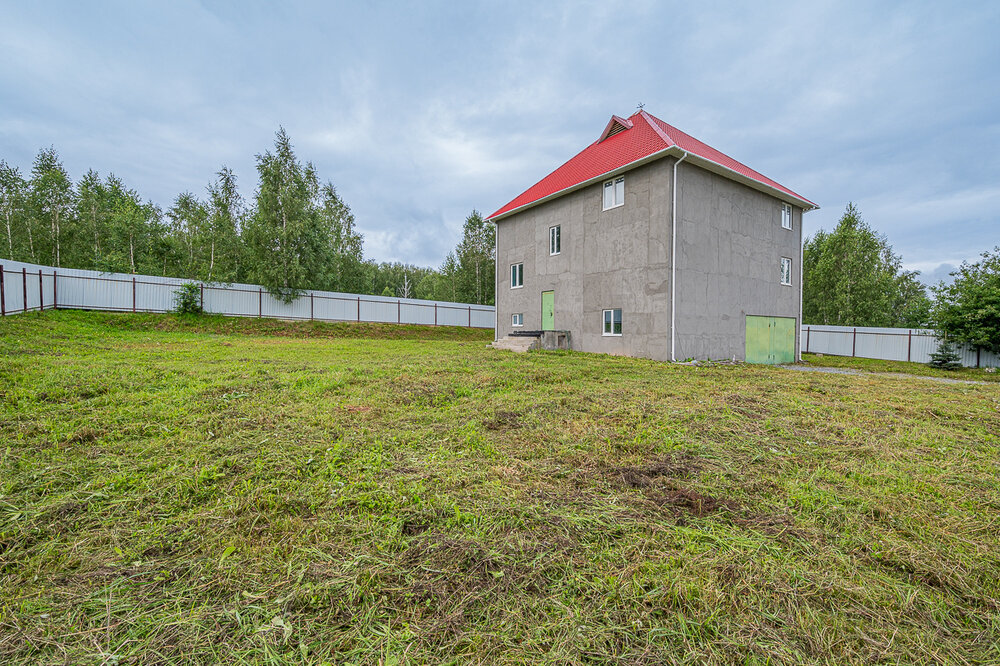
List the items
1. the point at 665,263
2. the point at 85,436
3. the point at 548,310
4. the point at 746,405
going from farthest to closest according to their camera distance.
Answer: the point at 548,310 → the point at 665,263 → the point at 746,405 → the point at 85,436

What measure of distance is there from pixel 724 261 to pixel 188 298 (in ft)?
70.8

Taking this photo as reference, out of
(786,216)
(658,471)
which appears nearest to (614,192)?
(786,216)

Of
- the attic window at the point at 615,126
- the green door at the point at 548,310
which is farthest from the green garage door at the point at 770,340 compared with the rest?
the attic window at the point at 615,126

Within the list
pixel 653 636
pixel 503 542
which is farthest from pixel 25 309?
pixel 653 636

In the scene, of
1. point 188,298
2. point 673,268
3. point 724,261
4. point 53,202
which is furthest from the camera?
point 53,202

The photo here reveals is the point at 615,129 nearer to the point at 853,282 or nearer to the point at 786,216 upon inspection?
the point at 786,216

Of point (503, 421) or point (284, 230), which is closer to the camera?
point (503, 421)

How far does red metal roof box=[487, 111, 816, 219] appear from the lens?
12133 millimetres

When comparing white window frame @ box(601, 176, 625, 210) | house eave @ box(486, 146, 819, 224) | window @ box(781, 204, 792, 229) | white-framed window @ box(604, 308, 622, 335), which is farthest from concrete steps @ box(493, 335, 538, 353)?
window @ box(781, 204, 792, 229)

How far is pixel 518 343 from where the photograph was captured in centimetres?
1419

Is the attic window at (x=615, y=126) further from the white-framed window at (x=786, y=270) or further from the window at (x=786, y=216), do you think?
the white-framed window at (x=786, y=270)

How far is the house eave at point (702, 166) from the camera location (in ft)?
37.1

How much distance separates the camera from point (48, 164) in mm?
23688

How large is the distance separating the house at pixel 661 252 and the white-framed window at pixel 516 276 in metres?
0.43
